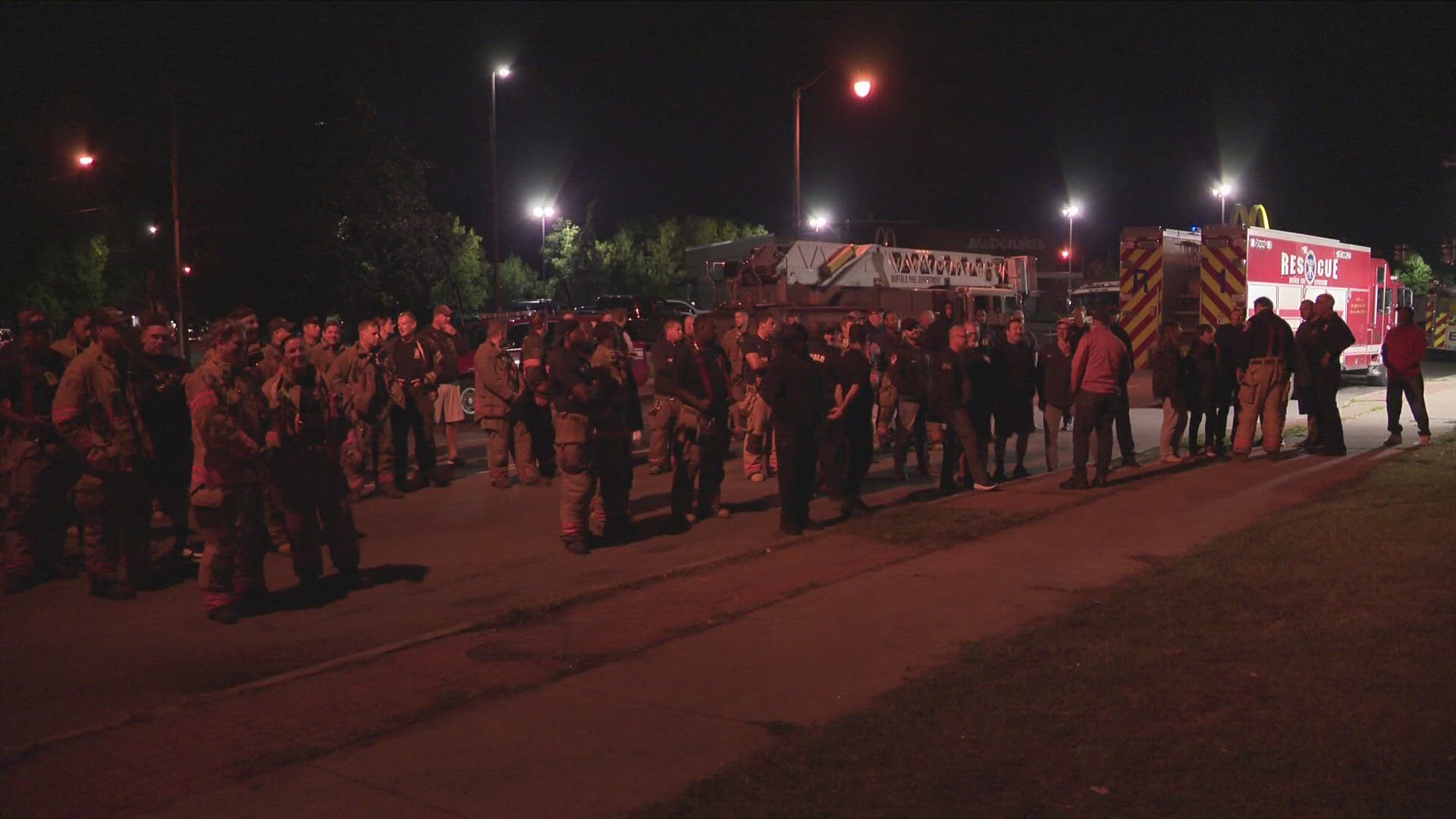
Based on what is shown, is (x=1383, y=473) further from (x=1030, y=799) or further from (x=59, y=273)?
(x=59, y=273)

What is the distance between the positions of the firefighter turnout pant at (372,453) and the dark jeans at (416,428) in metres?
0.08

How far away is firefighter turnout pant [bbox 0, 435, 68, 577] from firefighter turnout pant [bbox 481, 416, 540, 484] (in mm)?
4903

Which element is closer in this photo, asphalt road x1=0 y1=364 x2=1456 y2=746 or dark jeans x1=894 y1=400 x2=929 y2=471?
asphalt road x1=0 y1=364 x2=1456 y2=746

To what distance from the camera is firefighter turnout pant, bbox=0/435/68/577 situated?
8578 millimetres

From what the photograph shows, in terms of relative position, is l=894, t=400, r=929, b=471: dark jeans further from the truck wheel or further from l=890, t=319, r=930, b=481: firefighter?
the truck wheel

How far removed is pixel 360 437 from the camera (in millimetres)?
12336

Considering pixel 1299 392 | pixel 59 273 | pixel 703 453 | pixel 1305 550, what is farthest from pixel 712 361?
pixel 59 273

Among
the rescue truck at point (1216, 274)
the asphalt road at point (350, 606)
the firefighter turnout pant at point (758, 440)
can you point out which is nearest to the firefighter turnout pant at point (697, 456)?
the asphalt road at point (350, 606)

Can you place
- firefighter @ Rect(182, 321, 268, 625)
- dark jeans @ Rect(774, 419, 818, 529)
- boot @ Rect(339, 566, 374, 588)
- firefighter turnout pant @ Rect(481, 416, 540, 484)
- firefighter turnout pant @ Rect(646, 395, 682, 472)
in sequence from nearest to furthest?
firefighter @ Rect(182, 321, 268, 625), boot @ Rect(339, 566, 374, 588), dark jeans @ Rect(774, 419, 818, 529), firefighter turnout pant @ Rect(646, 395, 682, 472), firefighter turnout pant @ Rect(481, 416, 540, 484)

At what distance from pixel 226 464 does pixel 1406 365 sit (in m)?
13.8

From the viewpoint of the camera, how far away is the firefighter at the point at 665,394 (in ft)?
36.3

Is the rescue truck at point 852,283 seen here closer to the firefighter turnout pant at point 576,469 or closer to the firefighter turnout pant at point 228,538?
the firefighter turnout pant at point 576,469

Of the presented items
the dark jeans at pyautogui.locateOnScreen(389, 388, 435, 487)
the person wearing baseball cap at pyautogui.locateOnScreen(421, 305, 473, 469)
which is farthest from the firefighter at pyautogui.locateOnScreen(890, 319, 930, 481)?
the dark jeans at pyautogui.locateOnScreen(389, 388, 435, 487)

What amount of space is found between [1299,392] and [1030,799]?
12.0 metres
